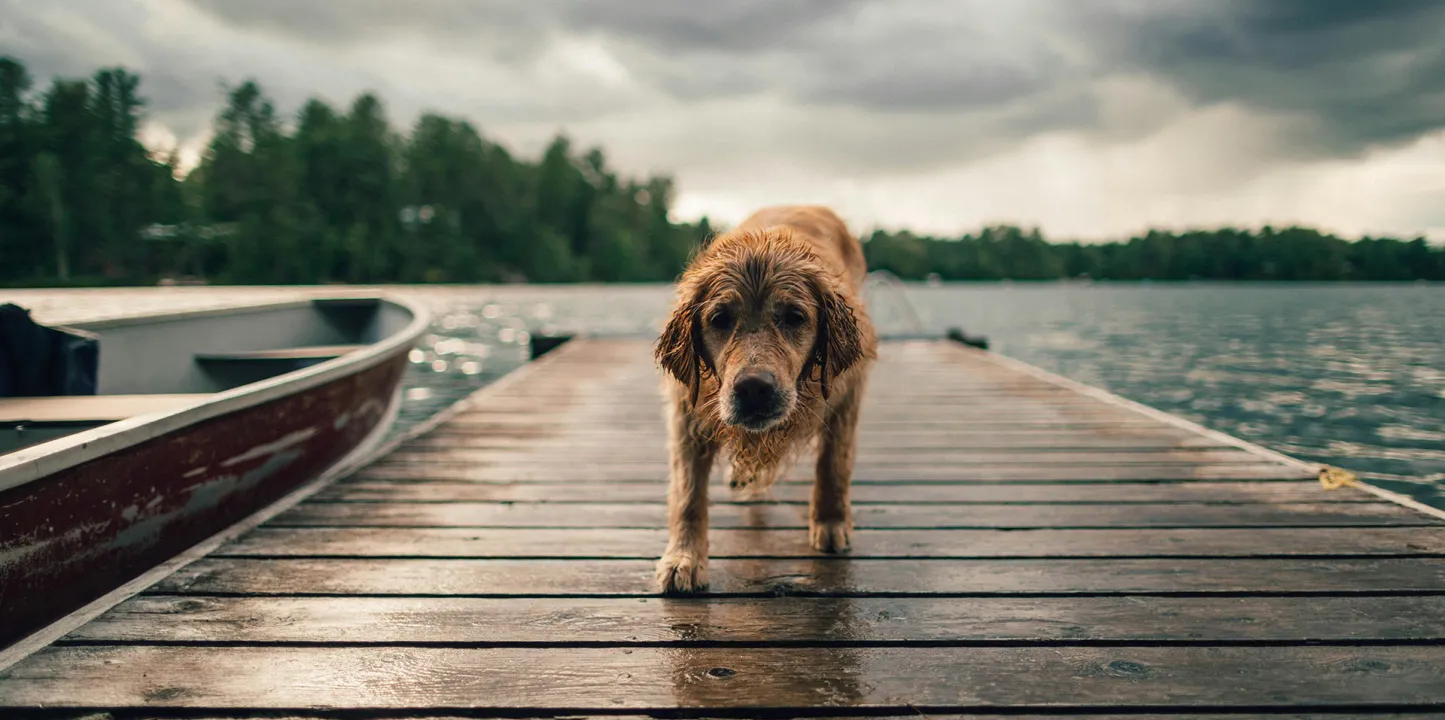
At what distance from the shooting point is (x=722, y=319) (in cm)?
269

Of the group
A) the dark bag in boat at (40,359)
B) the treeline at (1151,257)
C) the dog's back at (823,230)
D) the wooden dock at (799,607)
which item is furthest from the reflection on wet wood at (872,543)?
the treeline at (1151,257)

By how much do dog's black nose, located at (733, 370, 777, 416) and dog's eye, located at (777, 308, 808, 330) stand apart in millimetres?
318

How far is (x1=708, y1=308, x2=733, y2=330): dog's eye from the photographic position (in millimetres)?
2670

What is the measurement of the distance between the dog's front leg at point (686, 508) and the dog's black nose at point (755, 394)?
0.58 m

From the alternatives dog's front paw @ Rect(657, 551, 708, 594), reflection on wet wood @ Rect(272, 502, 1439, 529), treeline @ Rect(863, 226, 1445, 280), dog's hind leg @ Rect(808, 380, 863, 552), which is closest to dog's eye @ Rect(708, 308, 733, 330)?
dog's hind leg @ Rect(808, 380, 863, 552)

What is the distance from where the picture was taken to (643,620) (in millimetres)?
2473

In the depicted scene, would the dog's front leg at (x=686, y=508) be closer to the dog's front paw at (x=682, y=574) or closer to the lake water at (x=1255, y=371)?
the dog's front paw at (x=682, y=574)

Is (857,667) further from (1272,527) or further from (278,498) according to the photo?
(278,498)

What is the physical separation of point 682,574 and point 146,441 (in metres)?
2.10

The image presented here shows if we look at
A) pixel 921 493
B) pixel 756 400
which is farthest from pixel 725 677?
pixel 921 493

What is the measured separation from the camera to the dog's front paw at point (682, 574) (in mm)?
2695

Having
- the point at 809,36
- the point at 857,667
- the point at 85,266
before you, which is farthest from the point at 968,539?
the point at 809,36

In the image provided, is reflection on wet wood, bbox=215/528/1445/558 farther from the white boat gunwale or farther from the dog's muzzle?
the dog's muzzle

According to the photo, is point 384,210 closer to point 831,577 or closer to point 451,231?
point 451,231
